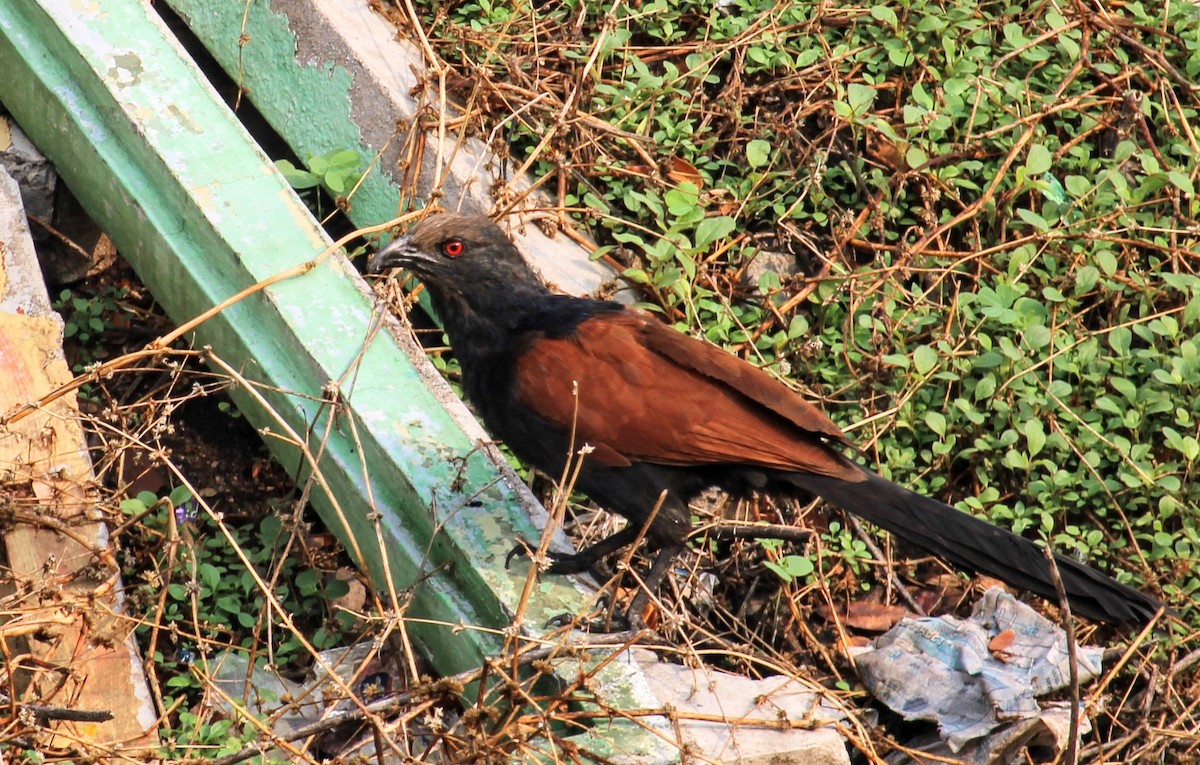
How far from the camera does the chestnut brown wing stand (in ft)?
10.3

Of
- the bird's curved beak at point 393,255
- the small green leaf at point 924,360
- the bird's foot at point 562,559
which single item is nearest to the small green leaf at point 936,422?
the small green leaf at point 924,360

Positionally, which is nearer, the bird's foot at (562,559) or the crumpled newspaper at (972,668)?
the bird's foot at (562,559)

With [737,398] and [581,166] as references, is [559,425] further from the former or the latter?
[581,166]

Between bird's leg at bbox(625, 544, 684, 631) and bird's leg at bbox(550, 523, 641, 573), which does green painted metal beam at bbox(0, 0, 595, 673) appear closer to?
bird's leg at bbox(550, 523, 641, 573)

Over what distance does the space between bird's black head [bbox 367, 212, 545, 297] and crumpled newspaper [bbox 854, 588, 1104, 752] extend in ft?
4.33

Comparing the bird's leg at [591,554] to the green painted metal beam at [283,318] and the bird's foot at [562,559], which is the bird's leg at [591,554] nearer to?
the bird's foot at [562,559]

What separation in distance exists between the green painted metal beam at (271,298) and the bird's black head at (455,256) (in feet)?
0.65

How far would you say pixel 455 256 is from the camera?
3.46m

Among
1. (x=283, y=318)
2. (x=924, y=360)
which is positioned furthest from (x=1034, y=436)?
(x=283, y=318)

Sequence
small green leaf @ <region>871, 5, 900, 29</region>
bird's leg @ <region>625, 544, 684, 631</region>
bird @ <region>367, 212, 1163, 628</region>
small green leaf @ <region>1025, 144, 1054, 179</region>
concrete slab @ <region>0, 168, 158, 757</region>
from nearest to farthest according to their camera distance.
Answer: concrete slab @ <region>0, 168, 158, 757</region>, bird @ <region>367, 212, 1163, 628</region>, bird's leg @ <region>625, 544, 684, 631</region>, small green leaf @ <region>1025, 144, 1054, 179</region>, small green leaf @ <region>871, 5, 900, 29</region>

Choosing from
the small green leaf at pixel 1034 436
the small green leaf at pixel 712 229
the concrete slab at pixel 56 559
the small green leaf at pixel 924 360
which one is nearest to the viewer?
the concrete slab at pixel 56 559

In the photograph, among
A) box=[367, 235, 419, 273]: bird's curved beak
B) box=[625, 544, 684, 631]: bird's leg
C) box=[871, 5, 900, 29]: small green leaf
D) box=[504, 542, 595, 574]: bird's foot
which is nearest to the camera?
box=[504, 542, 595, 574]: bird's foot

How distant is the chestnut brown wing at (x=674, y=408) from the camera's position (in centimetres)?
315

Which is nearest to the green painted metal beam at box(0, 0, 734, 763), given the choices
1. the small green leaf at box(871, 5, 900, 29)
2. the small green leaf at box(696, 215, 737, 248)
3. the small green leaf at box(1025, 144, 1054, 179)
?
the small green leaf at box(696, 215, 737, 248)
